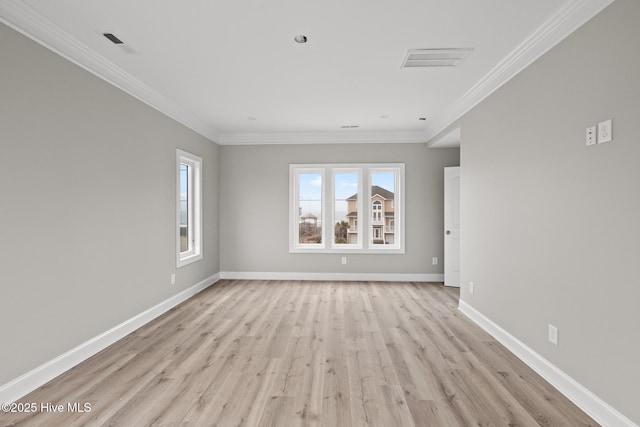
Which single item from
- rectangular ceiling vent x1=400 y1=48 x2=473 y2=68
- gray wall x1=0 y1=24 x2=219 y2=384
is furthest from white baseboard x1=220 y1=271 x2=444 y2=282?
rectangular ceiling vent x1=400 y1=48 x2=473 y2=68

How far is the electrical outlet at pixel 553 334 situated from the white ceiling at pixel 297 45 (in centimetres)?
214

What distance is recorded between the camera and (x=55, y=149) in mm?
2512

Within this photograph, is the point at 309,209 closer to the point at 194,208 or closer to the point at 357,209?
the point at 357,209

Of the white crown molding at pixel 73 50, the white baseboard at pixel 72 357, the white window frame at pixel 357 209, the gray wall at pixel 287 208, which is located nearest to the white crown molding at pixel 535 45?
the gray wall at pixel 287 208

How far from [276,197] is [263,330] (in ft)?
9.60

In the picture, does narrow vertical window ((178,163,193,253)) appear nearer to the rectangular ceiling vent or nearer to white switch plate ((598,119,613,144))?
the rectangular ceiling vent

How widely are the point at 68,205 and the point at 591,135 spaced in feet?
12.6

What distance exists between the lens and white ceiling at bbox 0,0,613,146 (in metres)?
2.21

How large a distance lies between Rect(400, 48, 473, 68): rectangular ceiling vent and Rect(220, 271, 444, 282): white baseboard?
3.79 meters

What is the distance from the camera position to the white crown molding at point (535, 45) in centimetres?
211

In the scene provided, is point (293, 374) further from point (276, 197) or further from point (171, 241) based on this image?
point (276, 197)

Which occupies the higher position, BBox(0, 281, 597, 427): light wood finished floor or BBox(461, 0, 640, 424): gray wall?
BBox(461, 0, 640, 424): gray wall

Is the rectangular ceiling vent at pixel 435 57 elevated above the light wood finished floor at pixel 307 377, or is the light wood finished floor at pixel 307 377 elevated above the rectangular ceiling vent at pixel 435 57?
the rectangular ceiling vent at pixel 435 57

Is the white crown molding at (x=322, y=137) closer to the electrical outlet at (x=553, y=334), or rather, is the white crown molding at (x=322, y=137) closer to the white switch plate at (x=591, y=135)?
the white switch plate at (x=591, y=135)
